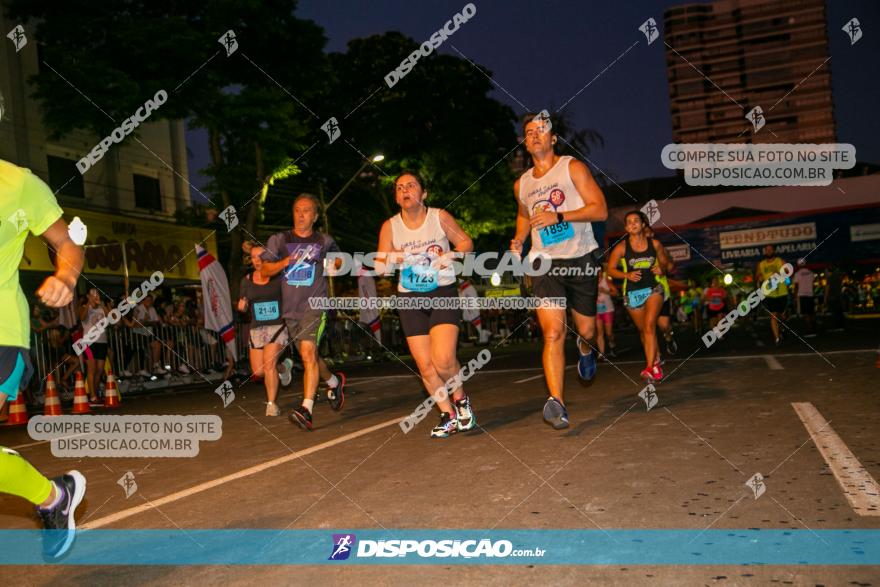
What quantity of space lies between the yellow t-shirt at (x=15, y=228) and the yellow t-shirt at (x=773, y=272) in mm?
15405

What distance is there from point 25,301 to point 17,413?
9.02 m

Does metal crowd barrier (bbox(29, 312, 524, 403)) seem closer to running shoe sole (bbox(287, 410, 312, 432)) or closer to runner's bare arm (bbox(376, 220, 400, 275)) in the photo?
running shoe sole (bbox(287, 410, 312, 432))

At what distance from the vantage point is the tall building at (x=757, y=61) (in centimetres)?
16600

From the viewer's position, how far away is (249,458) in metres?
6.13

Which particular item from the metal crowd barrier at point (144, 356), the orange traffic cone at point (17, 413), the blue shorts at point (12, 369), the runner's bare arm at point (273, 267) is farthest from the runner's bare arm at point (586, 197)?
the metal crowd barrier at point (144, 356)

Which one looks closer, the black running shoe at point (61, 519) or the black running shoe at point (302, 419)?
the black running shoe at point (61, 519)

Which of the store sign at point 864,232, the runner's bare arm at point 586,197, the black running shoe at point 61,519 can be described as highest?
the store sign at point 864,232

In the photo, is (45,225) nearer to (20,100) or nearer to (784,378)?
(784,378)

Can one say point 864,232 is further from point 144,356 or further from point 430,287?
point 430,287

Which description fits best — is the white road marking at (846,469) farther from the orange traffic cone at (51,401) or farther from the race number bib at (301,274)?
the orange traffic cone at (51,401)

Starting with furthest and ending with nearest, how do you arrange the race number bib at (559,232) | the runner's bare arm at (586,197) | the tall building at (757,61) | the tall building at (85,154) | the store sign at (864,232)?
the tall building at (757,61) < the store sign at (864,232) < the tall building at (85,154) < the race number bib at (559,232) < the runner's bare arm at (586,197)

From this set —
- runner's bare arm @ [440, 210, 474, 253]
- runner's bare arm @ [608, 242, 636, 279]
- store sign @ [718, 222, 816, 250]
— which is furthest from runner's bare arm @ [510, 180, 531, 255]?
store sign @ [718, 222, 816, 250]

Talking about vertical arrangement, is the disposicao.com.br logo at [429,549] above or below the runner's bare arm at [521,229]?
below

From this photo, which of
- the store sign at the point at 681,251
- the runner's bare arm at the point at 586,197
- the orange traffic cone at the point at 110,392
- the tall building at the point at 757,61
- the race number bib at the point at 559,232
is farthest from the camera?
the tall building at the point at 757,61
